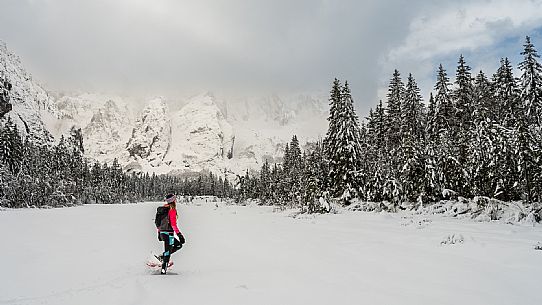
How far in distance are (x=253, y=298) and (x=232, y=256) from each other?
492 centimetres

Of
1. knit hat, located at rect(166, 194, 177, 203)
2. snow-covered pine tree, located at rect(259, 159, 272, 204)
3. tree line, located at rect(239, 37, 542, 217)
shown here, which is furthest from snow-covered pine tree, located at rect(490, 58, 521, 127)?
snow-covered pine tree, located at rect(259, 159, 272, 204)

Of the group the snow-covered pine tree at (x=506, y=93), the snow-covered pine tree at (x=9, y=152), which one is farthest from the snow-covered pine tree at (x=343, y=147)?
the snow-covered pine tree at (x=9, y=152)

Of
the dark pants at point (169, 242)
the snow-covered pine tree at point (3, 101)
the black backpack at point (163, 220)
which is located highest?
the snow-covered pine tree at point (3, 101)

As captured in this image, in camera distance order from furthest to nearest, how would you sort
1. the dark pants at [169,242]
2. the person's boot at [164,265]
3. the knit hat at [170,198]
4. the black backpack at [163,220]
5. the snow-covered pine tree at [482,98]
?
the snow-covered pine tree at [482,98] → the knit hat at [170,198] → the black backpack at [163,220] → the dark pants at [169,242] → the person's boot at [164,265]

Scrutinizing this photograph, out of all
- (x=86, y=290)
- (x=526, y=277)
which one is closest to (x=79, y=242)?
(x=86, y=290)

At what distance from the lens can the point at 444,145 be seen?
30203 mm

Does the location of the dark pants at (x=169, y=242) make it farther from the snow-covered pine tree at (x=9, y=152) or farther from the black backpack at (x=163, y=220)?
the snow-covered pine tree at (x=9, y=152)

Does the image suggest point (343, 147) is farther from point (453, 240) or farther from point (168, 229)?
point (168, 229)

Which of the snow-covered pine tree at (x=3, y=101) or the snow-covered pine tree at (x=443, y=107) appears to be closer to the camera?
the snow-covered pine tree at (x=443, y=107)

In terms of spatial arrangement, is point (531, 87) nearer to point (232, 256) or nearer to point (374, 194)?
point (374, 194)

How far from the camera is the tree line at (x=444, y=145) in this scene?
24391 mm

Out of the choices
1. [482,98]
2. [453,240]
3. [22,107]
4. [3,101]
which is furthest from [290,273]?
[22,107]

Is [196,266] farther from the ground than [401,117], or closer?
closer

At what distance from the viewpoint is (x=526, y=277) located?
7.05 m
